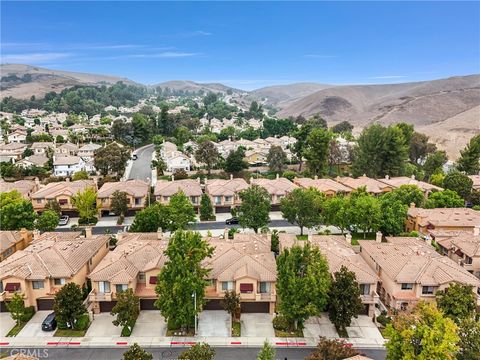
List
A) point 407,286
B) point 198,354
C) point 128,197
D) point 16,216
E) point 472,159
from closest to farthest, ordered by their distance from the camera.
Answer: point 198,354, point 407,286, point 16,216, point 128,197, point 472,159

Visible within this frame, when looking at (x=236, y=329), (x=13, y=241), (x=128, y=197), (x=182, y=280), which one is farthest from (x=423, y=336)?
(x=128, y=197)

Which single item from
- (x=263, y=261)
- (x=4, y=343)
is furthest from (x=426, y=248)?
(x=4, y=343)

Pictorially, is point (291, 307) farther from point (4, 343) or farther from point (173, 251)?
point (4, 343)

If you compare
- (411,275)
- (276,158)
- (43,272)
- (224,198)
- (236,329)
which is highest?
(276,158)

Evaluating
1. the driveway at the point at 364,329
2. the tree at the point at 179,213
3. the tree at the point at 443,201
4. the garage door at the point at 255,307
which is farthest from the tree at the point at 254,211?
the tree at the point at 443,201

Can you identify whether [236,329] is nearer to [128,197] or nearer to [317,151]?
[128,197]

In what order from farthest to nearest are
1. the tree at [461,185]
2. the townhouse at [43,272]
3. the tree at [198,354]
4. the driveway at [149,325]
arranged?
1. the tree at [461,185]
2. the townhouse at [43,272]
3. the driveway at [149,325]
4. the tree at [198,354]

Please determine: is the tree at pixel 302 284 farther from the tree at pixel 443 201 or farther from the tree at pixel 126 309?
the tree at pixel 443 201
